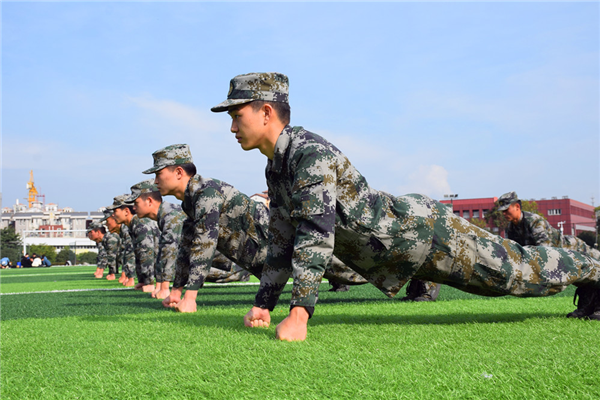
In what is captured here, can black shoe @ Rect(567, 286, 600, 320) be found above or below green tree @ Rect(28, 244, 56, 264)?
above

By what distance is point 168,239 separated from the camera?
28.2 ft

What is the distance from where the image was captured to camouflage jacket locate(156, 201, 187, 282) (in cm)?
852

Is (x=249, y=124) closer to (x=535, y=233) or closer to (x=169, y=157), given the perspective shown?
(x=169, y=157)

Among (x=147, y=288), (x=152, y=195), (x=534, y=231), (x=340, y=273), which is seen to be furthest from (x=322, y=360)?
(x=534, y=231)

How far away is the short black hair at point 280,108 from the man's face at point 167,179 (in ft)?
10.2

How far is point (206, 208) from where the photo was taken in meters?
5.80

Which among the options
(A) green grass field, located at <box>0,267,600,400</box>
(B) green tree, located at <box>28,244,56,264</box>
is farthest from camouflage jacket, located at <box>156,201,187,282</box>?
(B) green tree, located at <box>28,244,56,264</box>

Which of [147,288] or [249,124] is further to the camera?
[147,288]

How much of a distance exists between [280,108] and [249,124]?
251mm

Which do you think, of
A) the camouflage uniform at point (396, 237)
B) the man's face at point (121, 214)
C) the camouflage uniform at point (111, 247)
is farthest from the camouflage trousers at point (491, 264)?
the camouflage uniform at point (111, 247)

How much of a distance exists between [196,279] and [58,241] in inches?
4632

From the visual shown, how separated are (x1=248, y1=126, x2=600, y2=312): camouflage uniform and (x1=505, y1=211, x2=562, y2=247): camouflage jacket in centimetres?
678

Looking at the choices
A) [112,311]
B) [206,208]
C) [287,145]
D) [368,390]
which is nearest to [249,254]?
[206,208]

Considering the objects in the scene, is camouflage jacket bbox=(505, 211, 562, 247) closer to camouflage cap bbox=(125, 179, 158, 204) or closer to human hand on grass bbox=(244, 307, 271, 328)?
camouflage cap bbox=(125, 179, 158, 204)
